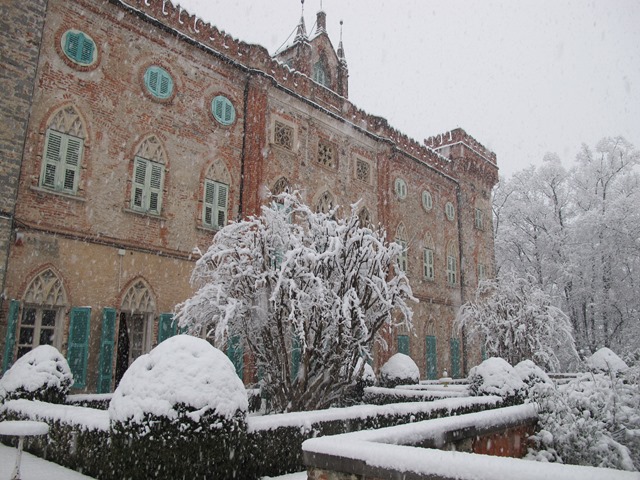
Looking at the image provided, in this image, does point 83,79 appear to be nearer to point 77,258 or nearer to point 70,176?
point 70,176

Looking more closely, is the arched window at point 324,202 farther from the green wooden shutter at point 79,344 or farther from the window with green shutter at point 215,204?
the green wooden shutter at point 79,344

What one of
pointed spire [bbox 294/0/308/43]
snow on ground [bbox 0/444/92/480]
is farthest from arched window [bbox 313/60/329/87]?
snow on ground [bbox 0/444/92/480]

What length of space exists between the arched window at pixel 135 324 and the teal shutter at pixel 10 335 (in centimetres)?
223

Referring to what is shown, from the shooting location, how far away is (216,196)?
14625mm

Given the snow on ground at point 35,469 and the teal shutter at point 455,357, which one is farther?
the teal shutter at point 455,357

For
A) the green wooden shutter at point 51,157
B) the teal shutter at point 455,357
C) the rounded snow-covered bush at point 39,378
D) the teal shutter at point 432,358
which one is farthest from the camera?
the teal shutter at point 455,357

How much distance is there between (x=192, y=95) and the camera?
47.5 feet

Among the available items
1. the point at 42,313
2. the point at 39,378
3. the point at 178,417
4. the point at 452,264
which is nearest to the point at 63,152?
the point at 42,313

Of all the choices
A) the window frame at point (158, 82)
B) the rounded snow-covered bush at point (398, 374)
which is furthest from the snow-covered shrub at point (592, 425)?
the window frame at point (158, 82)

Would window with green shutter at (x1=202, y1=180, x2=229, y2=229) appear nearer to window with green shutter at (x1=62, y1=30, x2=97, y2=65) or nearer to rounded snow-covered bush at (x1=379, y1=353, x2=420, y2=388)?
window with green shutter at (x1=62, y1=30, x2=97, y2=65)

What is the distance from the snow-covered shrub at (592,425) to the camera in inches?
282

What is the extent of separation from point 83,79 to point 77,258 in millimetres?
4205

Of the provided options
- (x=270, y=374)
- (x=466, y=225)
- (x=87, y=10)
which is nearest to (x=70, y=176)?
(x=87, y=10)

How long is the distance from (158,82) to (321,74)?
9.14 m
